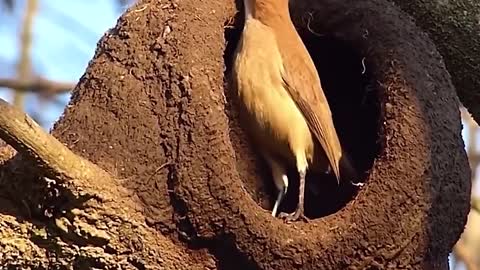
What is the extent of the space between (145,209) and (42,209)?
10.6 inches

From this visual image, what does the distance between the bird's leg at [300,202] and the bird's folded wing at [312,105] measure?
0.11 meters

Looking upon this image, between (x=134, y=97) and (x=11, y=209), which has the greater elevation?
(x=134, y=97)

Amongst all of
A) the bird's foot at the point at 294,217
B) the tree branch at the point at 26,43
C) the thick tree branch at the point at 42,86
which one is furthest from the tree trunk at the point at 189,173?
the tree branch at the point at 26,43

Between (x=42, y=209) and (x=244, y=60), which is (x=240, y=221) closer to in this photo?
(x=42, y=209)

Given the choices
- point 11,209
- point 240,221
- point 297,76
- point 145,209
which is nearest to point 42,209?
A: point 11,209

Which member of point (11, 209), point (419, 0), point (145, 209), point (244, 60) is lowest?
point (11, 209)

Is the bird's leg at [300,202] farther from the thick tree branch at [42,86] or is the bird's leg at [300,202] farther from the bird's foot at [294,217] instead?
the thick tree branch at [42,86]

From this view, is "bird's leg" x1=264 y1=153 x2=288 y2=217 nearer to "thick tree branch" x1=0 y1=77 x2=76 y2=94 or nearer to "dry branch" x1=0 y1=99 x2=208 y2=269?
"dry branch" x1=0 y1=99 x2=208 y2=269

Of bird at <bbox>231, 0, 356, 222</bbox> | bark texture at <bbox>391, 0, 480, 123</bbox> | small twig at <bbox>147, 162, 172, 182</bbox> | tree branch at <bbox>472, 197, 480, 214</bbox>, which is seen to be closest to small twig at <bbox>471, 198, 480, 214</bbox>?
tree branch at <bbox>472, 197, 480, 214</bbox>

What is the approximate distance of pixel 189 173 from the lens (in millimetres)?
2740

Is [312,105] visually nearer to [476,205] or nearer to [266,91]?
[266,91]

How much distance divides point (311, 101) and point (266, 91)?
161 mm

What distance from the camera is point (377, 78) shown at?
321cm

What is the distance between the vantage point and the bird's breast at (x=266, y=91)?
3328 millimetres
